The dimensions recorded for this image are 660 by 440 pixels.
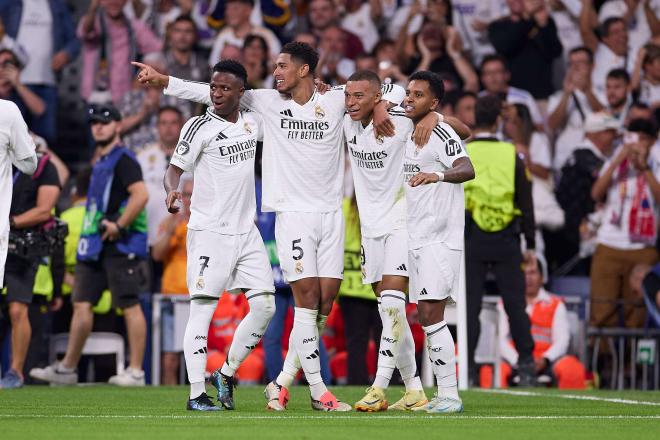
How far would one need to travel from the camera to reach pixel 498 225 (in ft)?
44.9

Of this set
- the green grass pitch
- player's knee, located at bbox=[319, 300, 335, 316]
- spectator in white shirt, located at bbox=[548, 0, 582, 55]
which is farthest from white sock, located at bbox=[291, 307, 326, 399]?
spectator in white shirt, located at bbox=[548, 0, 582, 55]

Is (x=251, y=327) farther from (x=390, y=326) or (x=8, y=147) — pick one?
(x=8, y=147)

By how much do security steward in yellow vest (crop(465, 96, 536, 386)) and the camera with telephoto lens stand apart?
380 centimetres

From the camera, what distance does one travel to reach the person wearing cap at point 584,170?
16.8 meters

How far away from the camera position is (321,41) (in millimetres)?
18000

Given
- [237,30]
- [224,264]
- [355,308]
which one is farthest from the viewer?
[237,30]

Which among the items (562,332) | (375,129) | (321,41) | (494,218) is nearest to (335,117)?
(375,129)

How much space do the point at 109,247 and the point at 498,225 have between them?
3.66m

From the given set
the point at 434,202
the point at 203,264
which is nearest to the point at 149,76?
the point at 203,264

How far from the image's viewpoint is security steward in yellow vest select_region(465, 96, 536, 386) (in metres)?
13.5

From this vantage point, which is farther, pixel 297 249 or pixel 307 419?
pixel 297 249

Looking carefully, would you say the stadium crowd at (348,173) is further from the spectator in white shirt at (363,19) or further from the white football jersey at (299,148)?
the white football jersey at (299,148)

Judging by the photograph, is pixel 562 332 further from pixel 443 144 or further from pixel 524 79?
pixel 443 144

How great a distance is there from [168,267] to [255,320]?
18.7 feet
